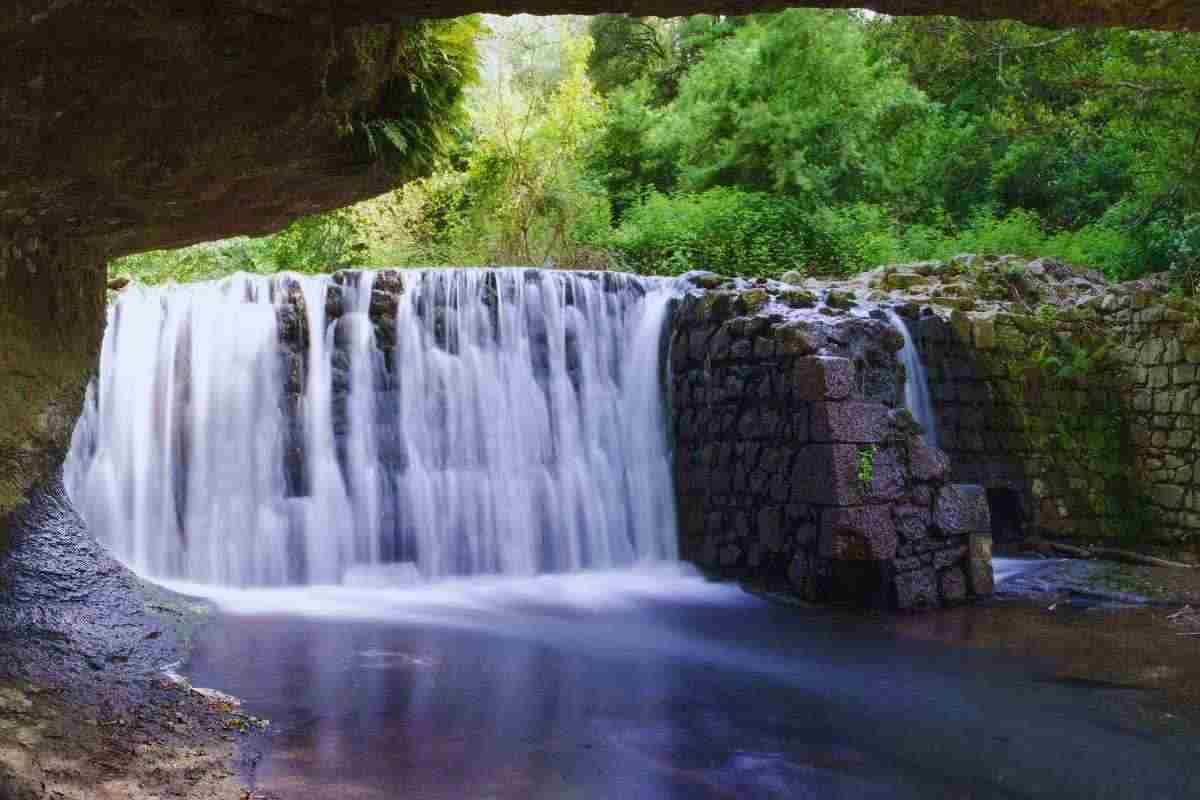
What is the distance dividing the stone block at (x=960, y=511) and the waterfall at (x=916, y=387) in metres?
2.22

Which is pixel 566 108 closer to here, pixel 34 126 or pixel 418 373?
pixel 418 373

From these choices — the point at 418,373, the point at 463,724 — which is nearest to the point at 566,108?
the point at 418,373

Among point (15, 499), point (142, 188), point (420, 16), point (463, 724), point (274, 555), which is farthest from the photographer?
point (274, 555)

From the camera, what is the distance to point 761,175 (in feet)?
68.3

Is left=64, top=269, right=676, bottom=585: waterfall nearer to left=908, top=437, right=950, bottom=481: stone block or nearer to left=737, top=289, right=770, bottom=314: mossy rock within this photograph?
left=737, top=289, right=770, bottom=314: mossy rock

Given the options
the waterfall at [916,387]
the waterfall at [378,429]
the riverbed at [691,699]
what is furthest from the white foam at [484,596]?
the waterfall at [916,387]

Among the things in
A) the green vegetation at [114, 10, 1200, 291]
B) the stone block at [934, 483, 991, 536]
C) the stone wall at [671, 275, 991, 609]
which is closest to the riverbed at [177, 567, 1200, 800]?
the stone wall at [671, 275, 991, 609]

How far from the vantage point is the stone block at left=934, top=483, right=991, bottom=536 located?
887 centimetres

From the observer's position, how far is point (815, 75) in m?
20.4

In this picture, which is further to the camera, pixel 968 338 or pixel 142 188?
pixel 968 338

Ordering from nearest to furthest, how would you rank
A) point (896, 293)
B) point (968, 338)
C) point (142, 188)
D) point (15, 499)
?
point (142, 188) → point (15, 499) → point (968, 338) → point (896, 293)

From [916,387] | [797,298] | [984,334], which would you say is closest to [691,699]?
[797,298]

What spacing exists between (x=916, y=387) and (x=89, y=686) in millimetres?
8937

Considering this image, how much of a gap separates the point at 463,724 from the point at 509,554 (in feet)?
17.4
